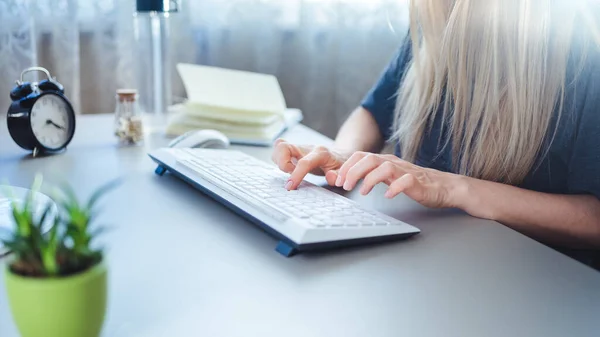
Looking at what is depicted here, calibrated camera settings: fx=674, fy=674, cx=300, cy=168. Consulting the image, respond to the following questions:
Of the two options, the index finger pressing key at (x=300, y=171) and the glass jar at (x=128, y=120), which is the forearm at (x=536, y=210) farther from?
the glass jar at (x=128, y=120)

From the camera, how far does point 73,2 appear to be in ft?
5.40

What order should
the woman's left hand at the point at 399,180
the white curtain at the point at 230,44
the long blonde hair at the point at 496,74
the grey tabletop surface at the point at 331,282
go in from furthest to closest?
the white curtain at the point at 230,44 → the long blonde hair at the point at 496,74 → the woman's left hand at the point at 399,180 → the grey tabletop surface at the point at 331,282

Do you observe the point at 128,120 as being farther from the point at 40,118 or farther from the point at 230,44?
the point at 230,44

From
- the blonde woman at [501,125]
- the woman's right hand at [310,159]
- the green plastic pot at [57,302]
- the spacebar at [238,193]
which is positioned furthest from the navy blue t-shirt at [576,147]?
the green plastic pot at [57,302]

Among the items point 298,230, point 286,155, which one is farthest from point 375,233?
point 286,155

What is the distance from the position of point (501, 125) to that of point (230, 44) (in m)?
1.06

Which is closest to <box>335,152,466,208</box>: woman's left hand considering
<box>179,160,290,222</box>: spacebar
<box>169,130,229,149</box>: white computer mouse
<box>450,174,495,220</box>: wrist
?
<box>450,174,495,220</box>: wrist

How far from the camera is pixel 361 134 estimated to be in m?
1.25

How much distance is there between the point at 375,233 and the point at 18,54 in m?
1.23

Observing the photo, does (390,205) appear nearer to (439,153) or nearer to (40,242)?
(439,153)

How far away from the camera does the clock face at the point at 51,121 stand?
1087 millimetres

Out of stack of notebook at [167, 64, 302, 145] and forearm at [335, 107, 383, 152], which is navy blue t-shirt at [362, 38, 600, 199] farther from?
stack of notebook at [167, 64, 302, 145]

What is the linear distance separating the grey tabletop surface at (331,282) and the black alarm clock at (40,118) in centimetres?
31

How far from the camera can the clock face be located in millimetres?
1087
